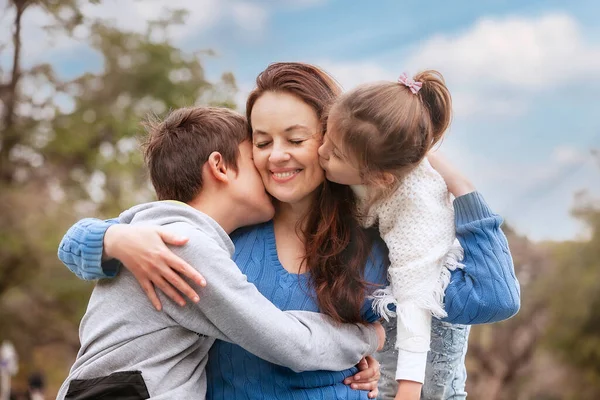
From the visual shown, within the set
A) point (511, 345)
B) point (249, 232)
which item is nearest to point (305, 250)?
point (249, 232)

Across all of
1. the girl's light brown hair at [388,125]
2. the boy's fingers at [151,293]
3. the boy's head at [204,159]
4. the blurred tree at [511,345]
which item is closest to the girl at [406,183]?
the girl's light brown hair at [388,125]

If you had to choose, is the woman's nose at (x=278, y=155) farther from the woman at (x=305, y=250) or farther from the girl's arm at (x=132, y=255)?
the girl's arm at (x=132, y=255)

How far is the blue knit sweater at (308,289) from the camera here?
94.6 inches

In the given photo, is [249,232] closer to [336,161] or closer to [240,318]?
[336,161]

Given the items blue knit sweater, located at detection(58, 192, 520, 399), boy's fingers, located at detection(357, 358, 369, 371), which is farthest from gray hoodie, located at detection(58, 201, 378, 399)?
boy's fingers, located at detection(357, 358, 369, 371)

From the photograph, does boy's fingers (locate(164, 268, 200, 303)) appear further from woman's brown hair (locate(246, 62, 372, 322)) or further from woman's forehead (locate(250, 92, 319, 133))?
woman's forehead (locate(250, 92, 319, 133))

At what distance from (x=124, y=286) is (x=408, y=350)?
852 mm

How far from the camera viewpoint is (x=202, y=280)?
2.17 metres

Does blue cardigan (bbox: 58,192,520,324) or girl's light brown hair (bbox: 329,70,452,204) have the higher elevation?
girl's light brown hair (bbox: 329,70,452,204)

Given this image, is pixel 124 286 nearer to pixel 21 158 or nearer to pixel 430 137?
pixel 430 137

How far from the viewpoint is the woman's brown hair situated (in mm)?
2496

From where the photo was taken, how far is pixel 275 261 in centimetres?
260

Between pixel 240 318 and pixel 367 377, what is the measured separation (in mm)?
571

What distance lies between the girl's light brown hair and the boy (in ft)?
1.19
